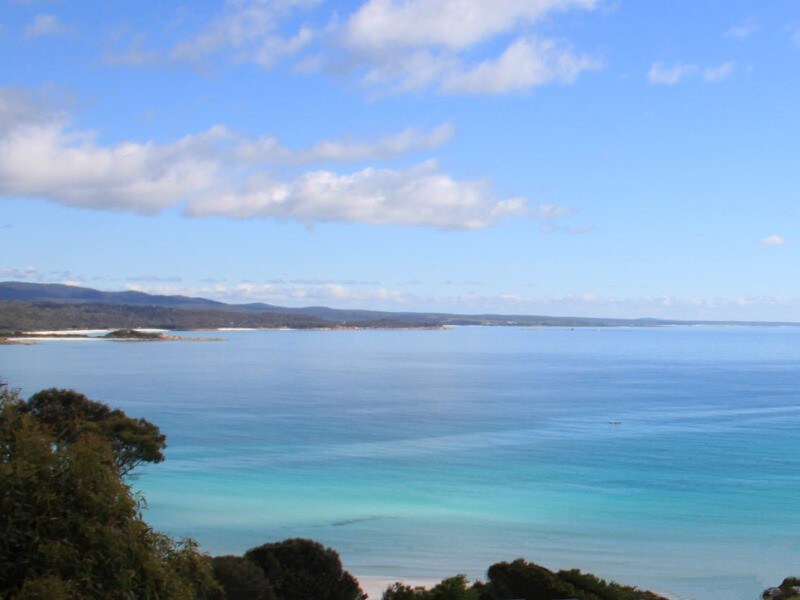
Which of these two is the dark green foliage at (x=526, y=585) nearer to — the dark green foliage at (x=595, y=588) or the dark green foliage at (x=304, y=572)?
the dark green foliage at (x=595, y=588)

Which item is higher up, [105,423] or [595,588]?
[105,423]

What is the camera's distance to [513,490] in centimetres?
3338

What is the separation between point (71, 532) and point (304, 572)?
27.5 ft

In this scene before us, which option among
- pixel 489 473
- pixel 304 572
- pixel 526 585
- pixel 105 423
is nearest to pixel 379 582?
pixel 304 572

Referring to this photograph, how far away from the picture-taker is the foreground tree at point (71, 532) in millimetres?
7184

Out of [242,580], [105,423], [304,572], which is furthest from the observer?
[105,423]

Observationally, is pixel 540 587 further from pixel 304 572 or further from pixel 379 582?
pixel 379 582

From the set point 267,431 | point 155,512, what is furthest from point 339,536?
point 267,431

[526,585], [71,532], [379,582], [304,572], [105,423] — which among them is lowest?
[379,582]

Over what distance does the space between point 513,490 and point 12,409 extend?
26275 millimetres

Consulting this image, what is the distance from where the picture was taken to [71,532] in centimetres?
752

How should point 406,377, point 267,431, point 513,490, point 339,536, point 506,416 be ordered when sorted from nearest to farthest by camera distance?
1. point 339,536
2. point 513,490
3. point 267,431
4. point 506,416
5. point 406,377

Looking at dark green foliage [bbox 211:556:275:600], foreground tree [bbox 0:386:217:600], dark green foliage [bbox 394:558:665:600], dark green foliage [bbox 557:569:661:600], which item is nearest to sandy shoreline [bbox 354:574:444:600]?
dark green foliage [bbox 394:558:665:600]

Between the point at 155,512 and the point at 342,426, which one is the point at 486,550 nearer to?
the point at 155,512
